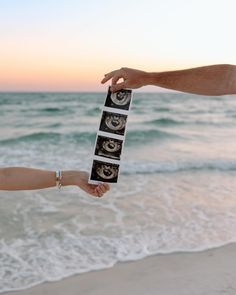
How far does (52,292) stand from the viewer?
405 centimetres

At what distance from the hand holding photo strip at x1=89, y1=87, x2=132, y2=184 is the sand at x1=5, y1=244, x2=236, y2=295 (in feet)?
5.92

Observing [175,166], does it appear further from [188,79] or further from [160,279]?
[188,79]

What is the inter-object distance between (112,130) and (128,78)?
28 cm

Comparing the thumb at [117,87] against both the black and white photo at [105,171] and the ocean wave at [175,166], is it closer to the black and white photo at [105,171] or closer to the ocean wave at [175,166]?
the black and white photo at [105,171]

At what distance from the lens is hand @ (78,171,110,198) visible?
2615mm

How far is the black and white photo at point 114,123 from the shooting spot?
2510mm

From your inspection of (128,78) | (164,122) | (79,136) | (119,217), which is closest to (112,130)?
(128,78)

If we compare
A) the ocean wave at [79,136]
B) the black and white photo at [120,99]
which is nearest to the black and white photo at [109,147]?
the black and white photo at [120,99]

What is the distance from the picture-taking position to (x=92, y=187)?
8.71 feet

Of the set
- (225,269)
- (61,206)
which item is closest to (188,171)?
(61,206)

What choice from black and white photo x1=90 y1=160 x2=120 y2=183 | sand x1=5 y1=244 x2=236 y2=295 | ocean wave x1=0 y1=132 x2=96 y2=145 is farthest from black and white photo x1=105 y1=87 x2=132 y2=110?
ocean wave x1=0 y1=132 x2=96 y2=145

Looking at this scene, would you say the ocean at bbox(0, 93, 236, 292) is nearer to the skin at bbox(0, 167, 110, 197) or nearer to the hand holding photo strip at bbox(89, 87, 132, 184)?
the skin at bbox(0, 167, 110, 197)

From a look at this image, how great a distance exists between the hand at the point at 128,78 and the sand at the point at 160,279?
6.77 feet

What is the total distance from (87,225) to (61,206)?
0.96 metres
